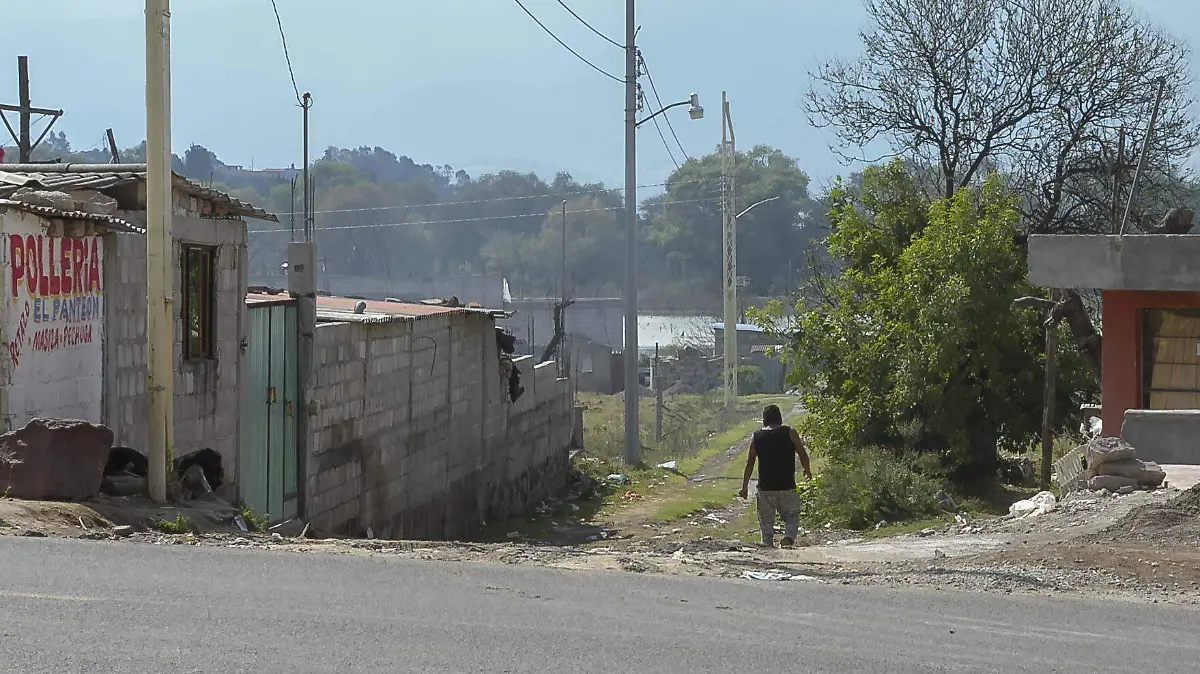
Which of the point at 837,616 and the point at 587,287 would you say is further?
the point at 587,287

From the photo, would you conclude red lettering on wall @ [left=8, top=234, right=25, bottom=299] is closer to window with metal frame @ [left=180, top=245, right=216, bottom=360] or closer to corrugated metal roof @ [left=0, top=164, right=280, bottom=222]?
corrugated metal roof @ [left=0, top=164, right=280, bottom=222]

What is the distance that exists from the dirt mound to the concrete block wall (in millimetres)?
8455

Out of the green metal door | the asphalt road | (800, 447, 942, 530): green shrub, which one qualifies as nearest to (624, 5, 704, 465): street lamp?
(800, 447, 942, 530): green shrub

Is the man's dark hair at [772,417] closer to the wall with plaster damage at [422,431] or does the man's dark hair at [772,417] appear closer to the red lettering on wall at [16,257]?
the wall with plaster damage at [422,431]

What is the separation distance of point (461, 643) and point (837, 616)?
228cm

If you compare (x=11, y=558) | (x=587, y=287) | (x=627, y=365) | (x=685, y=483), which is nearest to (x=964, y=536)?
(x=11, y=558)

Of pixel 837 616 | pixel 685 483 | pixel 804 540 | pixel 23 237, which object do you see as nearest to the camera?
pixel 837 616

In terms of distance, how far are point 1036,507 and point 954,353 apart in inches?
247

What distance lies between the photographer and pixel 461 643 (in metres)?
6.49

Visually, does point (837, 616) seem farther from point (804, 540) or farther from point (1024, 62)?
point (1024, 62)

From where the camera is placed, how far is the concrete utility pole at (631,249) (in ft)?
95.5

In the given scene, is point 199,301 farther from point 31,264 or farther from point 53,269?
point 31,264

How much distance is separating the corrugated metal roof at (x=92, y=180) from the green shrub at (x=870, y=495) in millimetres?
8833

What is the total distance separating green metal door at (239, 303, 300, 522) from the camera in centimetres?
1502
